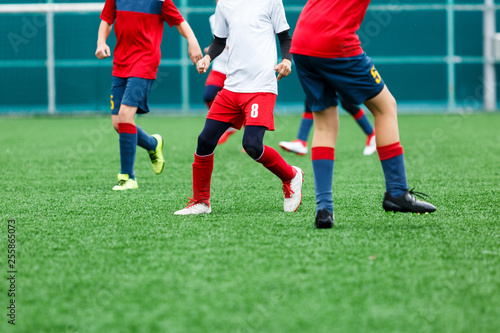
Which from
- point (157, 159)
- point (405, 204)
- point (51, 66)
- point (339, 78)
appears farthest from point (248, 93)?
point (51, 66)

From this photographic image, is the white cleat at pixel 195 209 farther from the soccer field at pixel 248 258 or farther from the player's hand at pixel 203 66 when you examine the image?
the player's hand at pixel 203 66

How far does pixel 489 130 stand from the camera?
424 inches

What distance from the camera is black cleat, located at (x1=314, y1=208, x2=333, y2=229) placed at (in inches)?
139

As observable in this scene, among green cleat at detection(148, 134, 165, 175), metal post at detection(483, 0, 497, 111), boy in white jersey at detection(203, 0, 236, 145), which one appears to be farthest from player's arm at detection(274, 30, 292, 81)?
metal post at detection(483, 0, 497, 111)

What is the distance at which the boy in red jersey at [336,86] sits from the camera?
3.51 meters

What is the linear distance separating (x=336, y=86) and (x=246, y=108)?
75 centimetres

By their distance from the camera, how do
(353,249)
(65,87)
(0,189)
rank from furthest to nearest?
(65,87), (0,189), (353,249)

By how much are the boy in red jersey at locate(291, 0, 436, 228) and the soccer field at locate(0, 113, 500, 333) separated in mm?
199

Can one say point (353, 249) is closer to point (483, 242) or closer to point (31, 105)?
point (483, 242)

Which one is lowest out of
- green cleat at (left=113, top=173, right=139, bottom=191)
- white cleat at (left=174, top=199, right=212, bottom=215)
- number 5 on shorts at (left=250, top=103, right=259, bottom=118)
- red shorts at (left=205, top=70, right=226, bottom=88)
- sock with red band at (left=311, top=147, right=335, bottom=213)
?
green cleat at (left=113, top=173, right=139, bottom=191)

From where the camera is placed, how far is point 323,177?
3.64 m

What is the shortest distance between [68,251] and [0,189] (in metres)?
2.46

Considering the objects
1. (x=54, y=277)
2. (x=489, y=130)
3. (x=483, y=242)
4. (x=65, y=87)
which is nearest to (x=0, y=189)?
(x=54, y=277)

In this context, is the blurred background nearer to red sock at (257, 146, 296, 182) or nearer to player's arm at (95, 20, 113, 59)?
player's arm at (95, 20, 113, 59)
